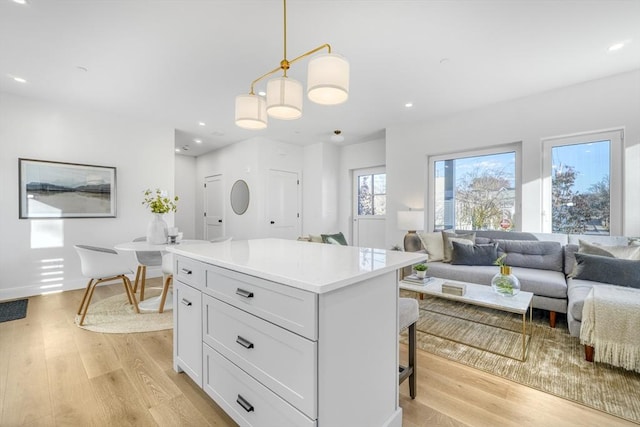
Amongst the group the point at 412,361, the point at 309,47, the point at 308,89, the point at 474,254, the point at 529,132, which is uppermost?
the point at 309,47

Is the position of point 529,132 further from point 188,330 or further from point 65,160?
point 65,160

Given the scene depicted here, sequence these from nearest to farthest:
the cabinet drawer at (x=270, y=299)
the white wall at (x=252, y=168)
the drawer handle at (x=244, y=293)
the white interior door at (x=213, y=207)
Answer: the cabinet drawer at (x=270, y=299)
the drawer handle at (x=244, y=293)
the white wall at (x=252, y=168)
the white interior door at (x=213, y=207)

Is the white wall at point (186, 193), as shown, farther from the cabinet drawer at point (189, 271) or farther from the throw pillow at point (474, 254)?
the throw pillow at point (474, 254)

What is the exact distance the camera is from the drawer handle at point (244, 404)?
124cm

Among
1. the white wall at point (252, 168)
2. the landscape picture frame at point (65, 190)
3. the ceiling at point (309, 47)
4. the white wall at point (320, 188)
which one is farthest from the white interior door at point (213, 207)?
the ceiling at point (309, 47)

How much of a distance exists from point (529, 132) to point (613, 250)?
5.53ft

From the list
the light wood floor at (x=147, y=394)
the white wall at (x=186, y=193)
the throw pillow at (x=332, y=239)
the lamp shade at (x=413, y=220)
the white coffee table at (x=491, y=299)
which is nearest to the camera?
the light wood floor at (x=147, y=394)

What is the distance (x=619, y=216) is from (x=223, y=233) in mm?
6290

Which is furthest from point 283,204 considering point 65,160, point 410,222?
point 65,160

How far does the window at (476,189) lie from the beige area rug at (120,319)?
13.0ft

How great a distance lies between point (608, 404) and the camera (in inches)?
62.6

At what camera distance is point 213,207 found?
6.56 metres

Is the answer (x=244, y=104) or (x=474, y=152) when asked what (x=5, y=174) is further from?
(x=474, y=152)

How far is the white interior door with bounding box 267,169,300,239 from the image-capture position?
571 cm
